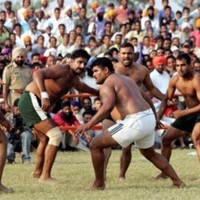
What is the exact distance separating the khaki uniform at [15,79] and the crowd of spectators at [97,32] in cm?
117

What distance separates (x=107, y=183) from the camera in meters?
11.4

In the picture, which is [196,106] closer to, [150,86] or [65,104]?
[150,86]

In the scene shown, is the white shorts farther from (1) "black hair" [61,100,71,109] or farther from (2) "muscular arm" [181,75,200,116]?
(1) "black hair" [61,100,71,109]

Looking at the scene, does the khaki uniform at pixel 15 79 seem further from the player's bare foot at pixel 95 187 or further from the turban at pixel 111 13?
the player's bare foot at pixel 95 187

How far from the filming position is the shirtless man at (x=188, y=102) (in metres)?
11.6

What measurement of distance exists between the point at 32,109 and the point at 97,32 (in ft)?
29.1

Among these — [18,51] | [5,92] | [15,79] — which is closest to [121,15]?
[15,79]

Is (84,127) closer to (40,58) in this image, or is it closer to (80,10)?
(40,58)

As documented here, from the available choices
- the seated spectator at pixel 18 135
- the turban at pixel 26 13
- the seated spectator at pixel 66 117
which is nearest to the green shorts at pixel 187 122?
the seated spectator at pixel 18 135

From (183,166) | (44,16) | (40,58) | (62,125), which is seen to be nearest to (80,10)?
(44,16)

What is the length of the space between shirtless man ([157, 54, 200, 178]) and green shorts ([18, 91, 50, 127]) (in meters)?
1.52

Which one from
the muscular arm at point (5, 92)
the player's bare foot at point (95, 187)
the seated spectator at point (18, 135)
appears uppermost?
the muscular arm at point (5, 92)

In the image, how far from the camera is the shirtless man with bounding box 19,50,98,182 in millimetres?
11352

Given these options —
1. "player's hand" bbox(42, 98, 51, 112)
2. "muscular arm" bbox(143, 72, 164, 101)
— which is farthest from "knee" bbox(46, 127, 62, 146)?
"muscular arm" bbox(143, 72, 164, 101)
